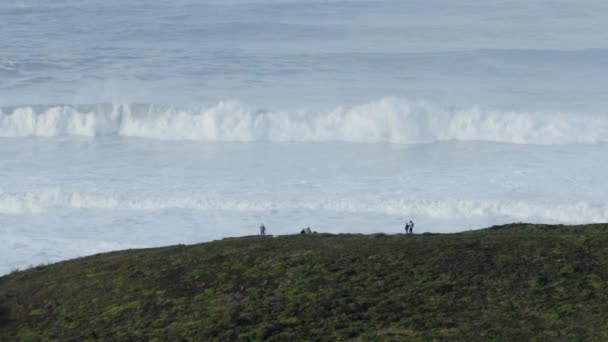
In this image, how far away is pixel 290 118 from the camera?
65438mm

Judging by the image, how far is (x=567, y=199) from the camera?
157 ft

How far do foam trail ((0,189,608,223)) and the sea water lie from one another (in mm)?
104

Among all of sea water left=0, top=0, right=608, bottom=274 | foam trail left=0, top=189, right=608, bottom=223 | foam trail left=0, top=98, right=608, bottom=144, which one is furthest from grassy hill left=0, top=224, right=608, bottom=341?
foam trail left=0, top=98, right=608, bottom=144

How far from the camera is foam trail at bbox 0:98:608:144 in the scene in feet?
206

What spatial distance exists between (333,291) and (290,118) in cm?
3893

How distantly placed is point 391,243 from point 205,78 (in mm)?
47763

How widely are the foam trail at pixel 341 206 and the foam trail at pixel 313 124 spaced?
14647 millimetres

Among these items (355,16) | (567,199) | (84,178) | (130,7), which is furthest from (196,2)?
(567,199)

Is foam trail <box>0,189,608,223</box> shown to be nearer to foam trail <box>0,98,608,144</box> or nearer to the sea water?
the sea water

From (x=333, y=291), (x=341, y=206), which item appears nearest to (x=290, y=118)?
(x=341, y=206)

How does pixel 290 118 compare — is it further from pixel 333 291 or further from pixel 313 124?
pixel 333 291

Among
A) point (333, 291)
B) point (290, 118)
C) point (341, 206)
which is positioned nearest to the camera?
point (333, 291)

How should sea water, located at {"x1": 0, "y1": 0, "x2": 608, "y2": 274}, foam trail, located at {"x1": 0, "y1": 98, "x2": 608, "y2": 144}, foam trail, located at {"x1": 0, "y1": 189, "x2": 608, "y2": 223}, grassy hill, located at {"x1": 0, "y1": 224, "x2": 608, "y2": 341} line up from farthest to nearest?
foam trail, located at {"x1": 0, "y1": 98, "x2": 608, "y2": 144} → sea water, located at {"x1": 0, "y1": 0, "x2": 608, "y2": 274} → foam trail, located at {"x1": 0, "y1": 189, "x2": 608, "y2": 223} → grassy hill, located at {"x1": 0, "y1": 224, "x2": 608, "y2": 341}

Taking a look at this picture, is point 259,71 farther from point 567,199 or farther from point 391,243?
point 391,243
